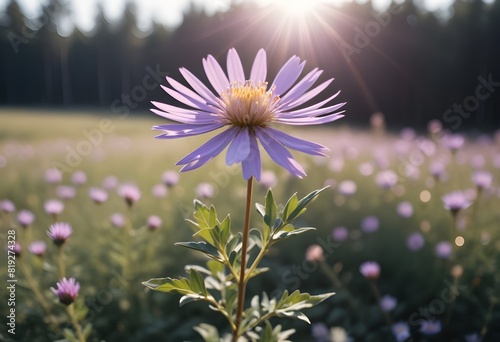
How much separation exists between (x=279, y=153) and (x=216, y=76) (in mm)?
273

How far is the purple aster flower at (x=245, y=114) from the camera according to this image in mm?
814

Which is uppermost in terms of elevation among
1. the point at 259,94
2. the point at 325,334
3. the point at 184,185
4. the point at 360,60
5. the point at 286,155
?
the point at 360,60

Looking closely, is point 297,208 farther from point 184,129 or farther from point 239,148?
point 184,129

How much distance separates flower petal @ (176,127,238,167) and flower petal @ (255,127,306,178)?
6cm

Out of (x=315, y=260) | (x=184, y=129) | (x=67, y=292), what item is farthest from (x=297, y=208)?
(x=315, y=260)

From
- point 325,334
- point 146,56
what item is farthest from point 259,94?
point 146,56

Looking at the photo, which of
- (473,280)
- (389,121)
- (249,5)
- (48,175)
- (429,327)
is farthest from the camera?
(389,121)

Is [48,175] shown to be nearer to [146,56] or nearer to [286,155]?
[286,155]

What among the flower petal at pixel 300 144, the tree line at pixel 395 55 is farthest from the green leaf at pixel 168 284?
the tree line at pixel 395 55

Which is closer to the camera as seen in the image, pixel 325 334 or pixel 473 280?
pixel 325 334

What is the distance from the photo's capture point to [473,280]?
1961mm

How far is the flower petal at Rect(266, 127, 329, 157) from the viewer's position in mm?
771

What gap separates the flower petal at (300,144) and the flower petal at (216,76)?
0.55ft

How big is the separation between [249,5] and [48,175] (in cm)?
1173
